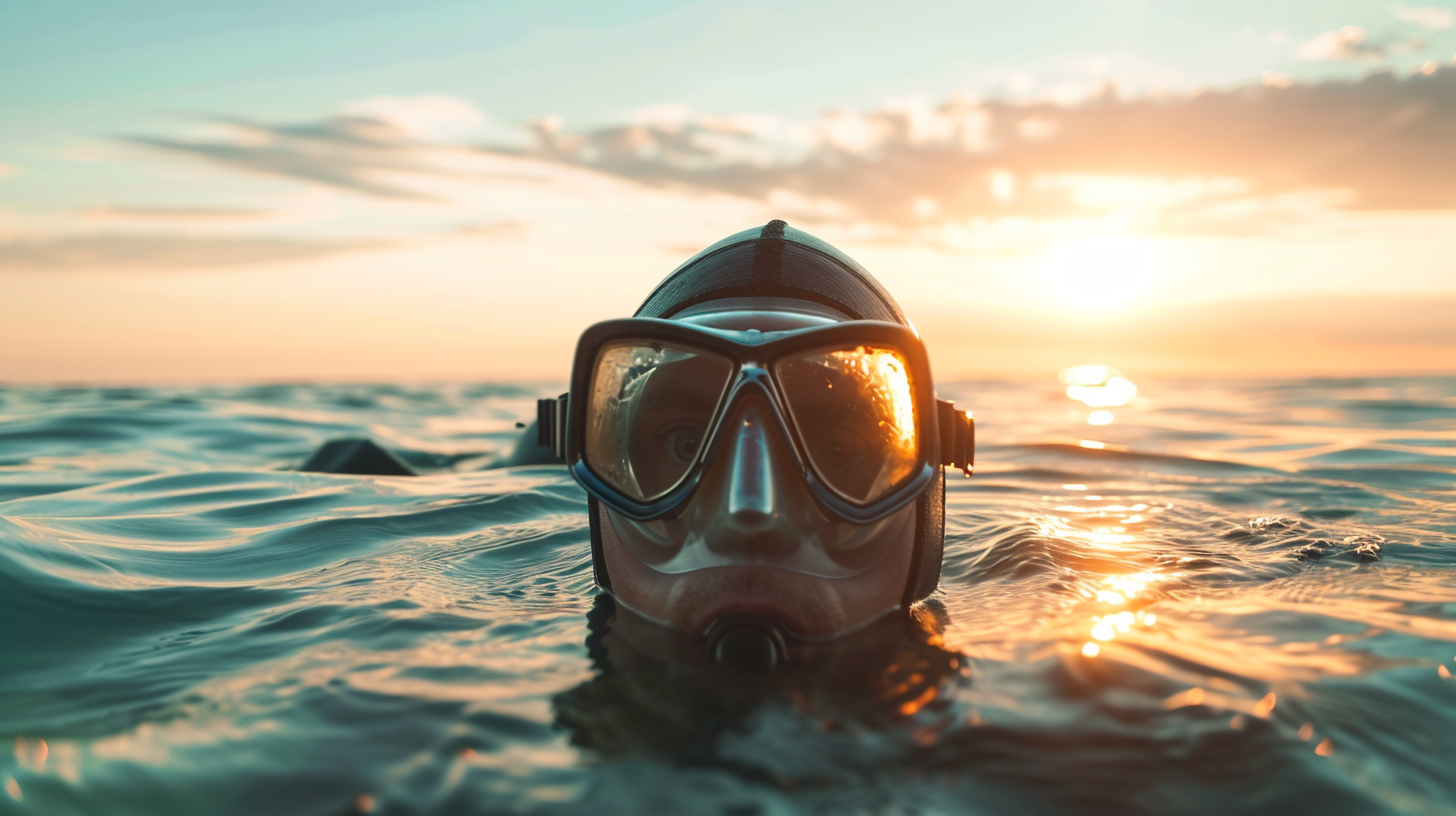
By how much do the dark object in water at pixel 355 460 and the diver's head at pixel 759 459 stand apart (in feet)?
14.1

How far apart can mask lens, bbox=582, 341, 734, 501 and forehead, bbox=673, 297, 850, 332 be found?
13 cm

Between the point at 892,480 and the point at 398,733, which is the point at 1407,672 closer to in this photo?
the point at 892,480

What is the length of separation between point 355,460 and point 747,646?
5197mm

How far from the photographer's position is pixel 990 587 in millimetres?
2812

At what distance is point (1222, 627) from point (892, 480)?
973mm

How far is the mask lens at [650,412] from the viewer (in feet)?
7.36

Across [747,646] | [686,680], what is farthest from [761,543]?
[686,680]

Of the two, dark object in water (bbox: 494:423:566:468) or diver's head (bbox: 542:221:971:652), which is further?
dark object in water (bbox: 494:423:566:468)

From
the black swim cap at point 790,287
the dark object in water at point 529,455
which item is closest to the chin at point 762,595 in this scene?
the black swim cap at point 790,287

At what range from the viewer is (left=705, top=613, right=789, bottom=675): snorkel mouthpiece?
1904 millimetres

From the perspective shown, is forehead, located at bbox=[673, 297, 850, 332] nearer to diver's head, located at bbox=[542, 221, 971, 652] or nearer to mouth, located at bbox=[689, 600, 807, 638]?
diver's head, located at bbox=[542, 221, 971, 652]

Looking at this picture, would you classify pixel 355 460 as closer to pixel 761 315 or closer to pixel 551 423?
pixel 551 423

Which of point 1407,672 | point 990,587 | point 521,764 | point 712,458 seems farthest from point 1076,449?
point 521,764

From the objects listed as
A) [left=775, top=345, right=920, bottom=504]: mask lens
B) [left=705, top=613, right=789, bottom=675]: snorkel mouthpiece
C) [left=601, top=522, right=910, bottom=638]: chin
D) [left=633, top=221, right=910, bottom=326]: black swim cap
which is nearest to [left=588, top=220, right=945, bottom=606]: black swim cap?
[left=633, top=221, right=910, bottom=326]: black swim cap
